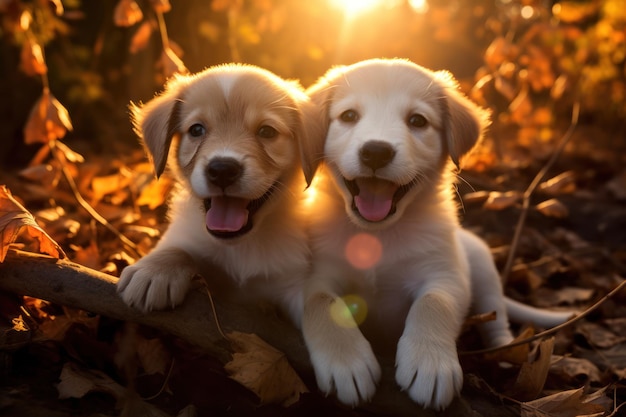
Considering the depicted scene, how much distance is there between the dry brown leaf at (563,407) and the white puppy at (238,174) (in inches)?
37.8

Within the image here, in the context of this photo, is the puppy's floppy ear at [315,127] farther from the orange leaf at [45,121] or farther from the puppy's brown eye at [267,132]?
the orange leaf at [45,121]

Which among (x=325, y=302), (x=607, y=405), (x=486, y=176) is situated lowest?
(x=486, y=176)

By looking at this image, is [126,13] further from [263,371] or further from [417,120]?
[263,371]

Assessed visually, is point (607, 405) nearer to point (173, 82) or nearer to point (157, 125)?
point (157, 125)

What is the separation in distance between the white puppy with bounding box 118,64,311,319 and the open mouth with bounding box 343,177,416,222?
0.29m

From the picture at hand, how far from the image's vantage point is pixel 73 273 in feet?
6.98

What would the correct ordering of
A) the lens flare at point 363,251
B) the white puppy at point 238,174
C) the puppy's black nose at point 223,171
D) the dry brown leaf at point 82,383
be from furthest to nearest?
1. the lens flare at point 363,251
2. the white puppy at point 238,174
3. the puppy's black nose at point 223,171
4. the dry brown leaf at point 82,383

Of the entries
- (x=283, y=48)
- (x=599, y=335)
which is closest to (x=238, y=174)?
(x=599, y=335)

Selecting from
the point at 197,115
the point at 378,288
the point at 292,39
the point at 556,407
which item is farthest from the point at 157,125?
the point at 292,39

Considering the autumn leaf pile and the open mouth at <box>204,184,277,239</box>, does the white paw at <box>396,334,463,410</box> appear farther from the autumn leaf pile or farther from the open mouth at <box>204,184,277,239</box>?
the open mouth at <box>204,184,277,239</box>

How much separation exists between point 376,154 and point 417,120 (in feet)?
1.40

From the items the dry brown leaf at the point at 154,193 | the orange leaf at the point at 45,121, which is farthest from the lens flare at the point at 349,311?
the orange leaf at the point at 45,121

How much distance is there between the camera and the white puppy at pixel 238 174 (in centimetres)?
237

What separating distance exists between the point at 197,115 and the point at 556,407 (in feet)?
5.92
